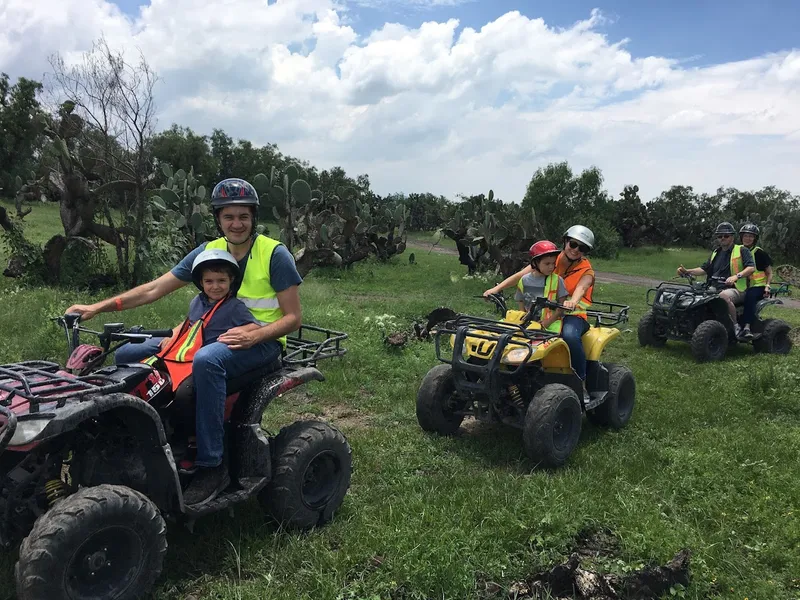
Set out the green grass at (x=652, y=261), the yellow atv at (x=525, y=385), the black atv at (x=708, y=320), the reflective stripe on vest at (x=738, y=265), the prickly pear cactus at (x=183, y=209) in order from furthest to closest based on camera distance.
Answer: the green grass at (x=652, y=261) < the prickly pear cactus at (x=183, y=209) < the reflective stripe on vest at (x=738, y=265) < the black atv at (x=708, y=320) < the yellow atv at (x=525, y=385)

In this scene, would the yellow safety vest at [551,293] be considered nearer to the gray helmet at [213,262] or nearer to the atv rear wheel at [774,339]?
the gray helmet at [213,262]

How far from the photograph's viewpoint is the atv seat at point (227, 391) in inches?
128

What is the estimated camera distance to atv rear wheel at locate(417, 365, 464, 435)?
17.9 ft

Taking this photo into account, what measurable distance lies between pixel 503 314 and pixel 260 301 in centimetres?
332

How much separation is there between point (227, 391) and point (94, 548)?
103 centimetres

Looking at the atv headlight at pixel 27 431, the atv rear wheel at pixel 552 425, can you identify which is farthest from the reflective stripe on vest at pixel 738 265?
the atv headlight at pixel 27 431

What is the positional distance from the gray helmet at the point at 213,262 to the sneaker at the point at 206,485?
40.6 inches

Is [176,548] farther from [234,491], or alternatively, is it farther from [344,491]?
[344,491]

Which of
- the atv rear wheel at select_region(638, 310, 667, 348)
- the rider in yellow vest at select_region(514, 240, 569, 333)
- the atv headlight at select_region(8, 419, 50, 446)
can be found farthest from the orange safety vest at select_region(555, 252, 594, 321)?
the atv rear wheel at select_region(638, 310, 667, 348)

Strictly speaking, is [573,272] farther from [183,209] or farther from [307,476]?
[183,209]

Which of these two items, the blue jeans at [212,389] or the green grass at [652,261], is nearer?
the blue jeans at [212,389]

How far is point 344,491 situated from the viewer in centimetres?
393

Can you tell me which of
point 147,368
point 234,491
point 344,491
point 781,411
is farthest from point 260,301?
point 781,411

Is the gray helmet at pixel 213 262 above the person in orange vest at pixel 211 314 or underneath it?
above
